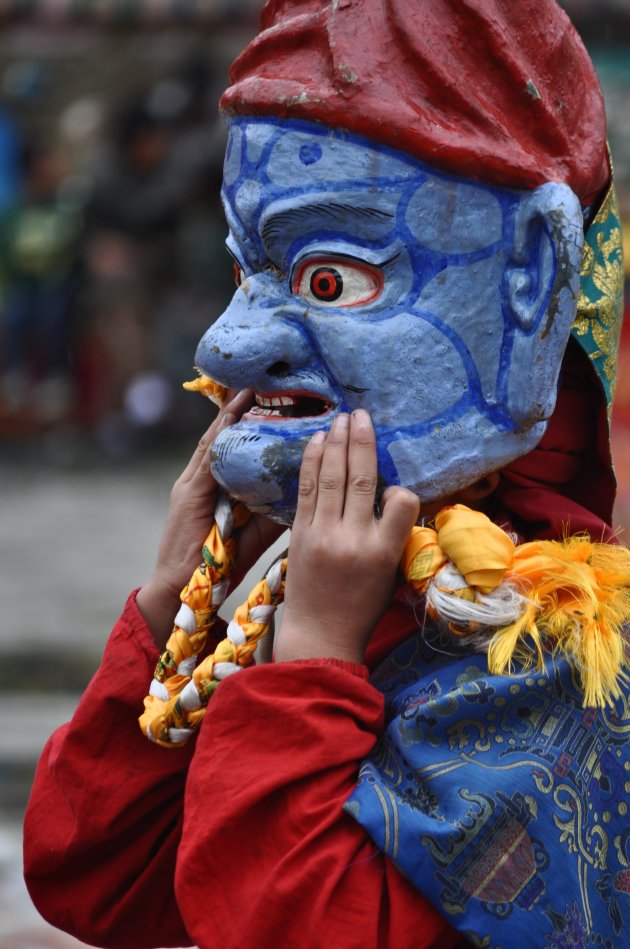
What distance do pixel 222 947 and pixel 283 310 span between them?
0.81m

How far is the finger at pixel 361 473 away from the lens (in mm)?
1856

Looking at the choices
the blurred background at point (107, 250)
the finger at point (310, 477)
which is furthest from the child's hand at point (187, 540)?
the blurred background at point (107, 250)

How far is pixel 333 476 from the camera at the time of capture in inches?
72.9

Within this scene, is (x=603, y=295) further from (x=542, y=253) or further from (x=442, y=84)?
(x=442, y=84)

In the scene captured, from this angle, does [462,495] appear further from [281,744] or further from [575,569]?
[281,744]

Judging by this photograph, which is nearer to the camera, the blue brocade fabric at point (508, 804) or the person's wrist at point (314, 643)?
the blue brocade fabric at point (508, 804)

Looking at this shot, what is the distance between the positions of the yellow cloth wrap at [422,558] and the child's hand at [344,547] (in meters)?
0.03

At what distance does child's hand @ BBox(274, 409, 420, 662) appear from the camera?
1848 millimetres

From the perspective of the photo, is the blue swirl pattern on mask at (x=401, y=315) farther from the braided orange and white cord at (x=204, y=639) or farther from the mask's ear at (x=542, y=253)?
the braided orange and white cord at (x=204, y=639)

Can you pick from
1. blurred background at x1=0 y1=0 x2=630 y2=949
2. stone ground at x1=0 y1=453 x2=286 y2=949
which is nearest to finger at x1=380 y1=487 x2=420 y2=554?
stone ground at x1=0 y1=453 x2=286 y2=949

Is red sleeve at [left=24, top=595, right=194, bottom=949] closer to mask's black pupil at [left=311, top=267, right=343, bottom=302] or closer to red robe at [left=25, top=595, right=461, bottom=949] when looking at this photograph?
red robe at [left=25, top=595, right=461, bottom=949]

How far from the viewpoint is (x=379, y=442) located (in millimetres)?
1881

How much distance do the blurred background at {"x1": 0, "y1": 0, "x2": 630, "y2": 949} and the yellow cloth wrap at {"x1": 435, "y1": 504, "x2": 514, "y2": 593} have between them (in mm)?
6406

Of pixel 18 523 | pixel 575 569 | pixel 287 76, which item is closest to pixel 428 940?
pixel 575 569
